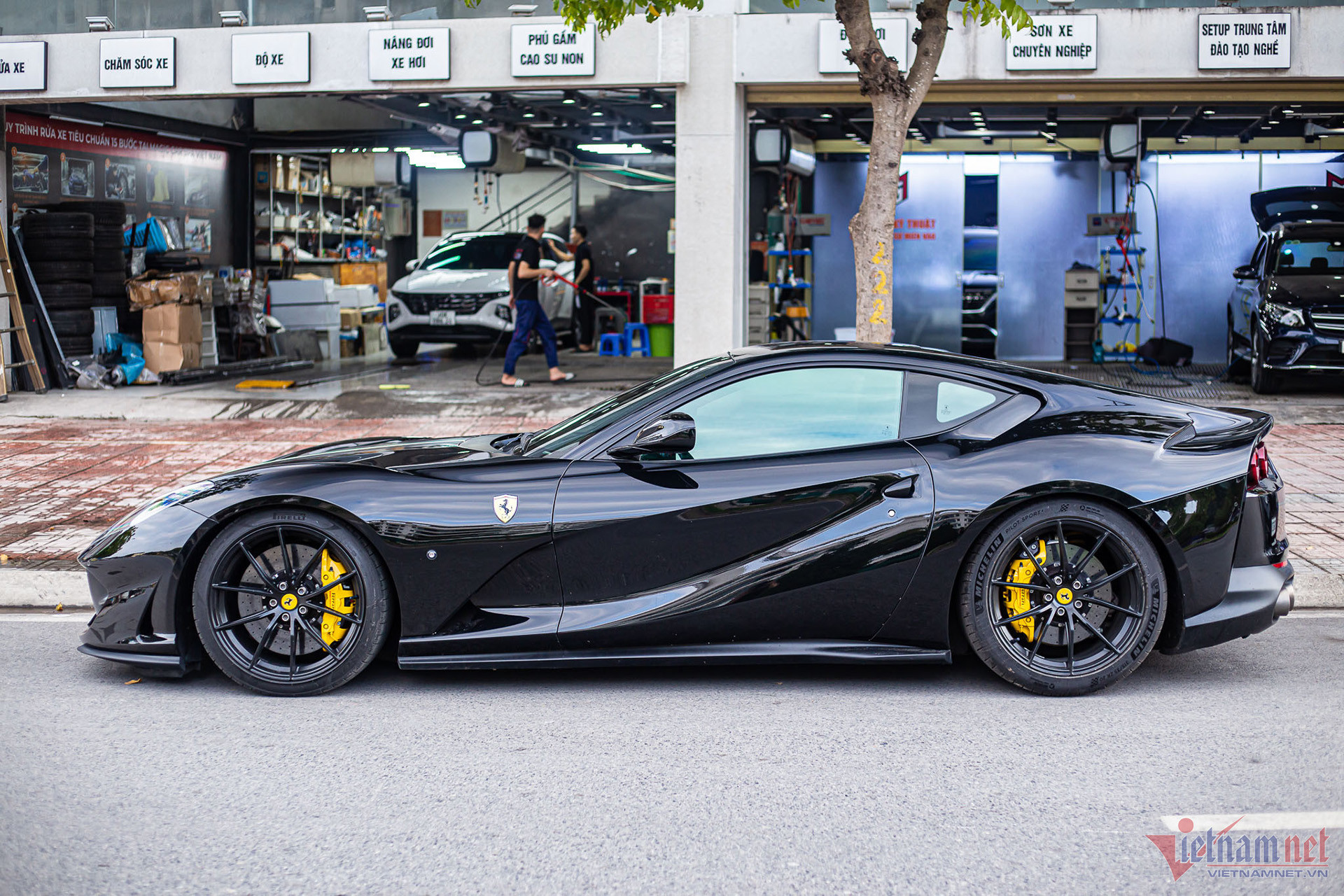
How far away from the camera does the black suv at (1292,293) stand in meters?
13.5

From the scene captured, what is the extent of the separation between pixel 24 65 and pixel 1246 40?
1184 cm

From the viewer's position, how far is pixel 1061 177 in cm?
1891

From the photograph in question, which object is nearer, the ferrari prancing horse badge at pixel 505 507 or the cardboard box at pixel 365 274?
the ferrari prancing horse badge at pixel 505 507

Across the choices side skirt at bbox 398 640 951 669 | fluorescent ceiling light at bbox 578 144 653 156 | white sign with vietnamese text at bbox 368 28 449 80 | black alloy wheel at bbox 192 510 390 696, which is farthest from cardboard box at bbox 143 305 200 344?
side skirt at bbox 398 640 951 669

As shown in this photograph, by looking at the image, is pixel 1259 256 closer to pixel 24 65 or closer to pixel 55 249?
pixel 24 65

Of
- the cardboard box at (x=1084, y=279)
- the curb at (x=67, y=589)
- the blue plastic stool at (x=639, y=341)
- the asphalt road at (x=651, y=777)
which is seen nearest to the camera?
the asphalt road at (x=651, y=777)

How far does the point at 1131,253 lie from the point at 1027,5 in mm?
7367

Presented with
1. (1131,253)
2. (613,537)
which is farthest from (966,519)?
(1131,253)

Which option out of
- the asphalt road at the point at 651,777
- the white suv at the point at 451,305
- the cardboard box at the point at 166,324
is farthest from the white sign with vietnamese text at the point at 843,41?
the cardboard box at the point at 166,324

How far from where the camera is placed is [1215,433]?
16.0 ft

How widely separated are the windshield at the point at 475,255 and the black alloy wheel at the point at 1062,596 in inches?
610

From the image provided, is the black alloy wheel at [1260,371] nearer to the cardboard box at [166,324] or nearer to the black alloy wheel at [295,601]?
the black alloy wheel at [295,601]

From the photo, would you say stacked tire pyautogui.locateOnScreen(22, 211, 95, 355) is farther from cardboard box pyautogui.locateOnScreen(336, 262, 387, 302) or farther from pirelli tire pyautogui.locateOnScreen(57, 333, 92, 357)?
cardboard box pyautogui.locateOnScreen(336, 262, 387, 302)

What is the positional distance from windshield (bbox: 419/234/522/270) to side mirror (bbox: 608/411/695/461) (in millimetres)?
15046
